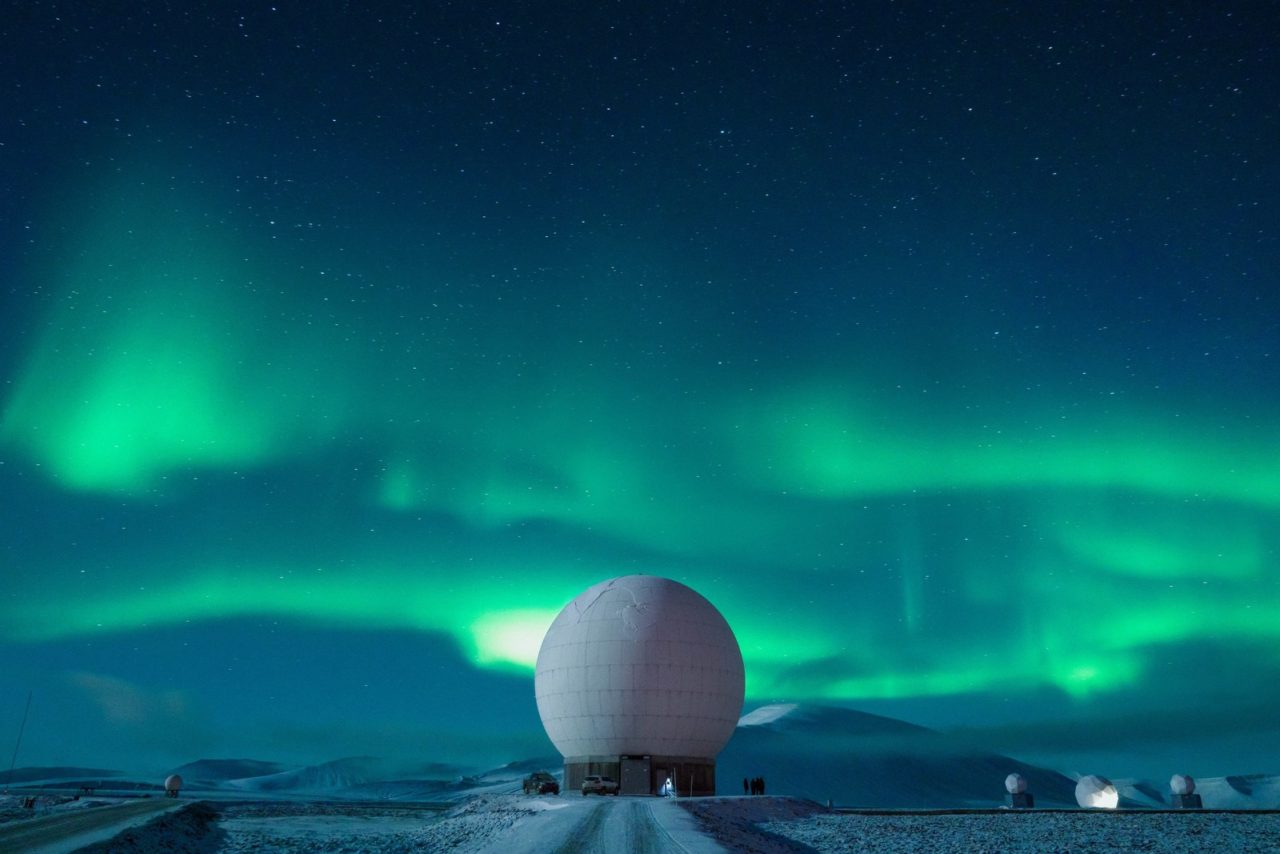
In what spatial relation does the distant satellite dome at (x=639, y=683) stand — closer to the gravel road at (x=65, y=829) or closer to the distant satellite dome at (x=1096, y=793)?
the gravel road at (x=65, y=829)

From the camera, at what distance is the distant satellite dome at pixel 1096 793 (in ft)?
169

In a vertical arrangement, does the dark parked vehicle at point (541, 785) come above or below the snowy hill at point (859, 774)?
above

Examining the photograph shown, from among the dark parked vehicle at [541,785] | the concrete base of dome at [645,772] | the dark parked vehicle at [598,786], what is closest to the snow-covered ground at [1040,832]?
the concrete base of dome at [645,772]

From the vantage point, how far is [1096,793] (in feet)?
171

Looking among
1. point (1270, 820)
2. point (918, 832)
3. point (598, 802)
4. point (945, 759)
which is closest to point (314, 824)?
point (598, 802)

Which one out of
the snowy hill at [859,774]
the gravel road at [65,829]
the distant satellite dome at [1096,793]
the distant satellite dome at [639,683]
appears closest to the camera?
the gravel road at [65,829]

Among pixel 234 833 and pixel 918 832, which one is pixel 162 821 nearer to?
pixel 234 833

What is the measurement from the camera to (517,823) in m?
27.7

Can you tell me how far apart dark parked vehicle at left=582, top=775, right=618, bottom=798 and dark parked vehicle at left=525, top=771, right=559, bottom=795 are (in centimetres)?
309

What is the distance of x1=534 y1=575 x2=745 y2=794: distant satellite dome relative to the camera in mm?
43062

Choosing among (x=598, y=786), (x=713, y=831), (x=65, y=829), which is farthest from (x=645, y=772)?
(x=65, y=829)

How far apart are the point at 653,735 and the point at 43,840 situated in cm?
2521

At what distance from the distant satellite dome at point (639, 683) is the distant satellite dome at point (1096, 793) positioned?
929 inches

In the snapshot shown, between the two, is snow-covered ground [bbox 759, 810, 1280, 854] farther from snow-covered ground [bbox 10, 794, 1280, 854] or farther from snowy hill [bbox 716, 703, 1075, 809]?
snowy hill [bbox 716, 703, 1075, 809]
